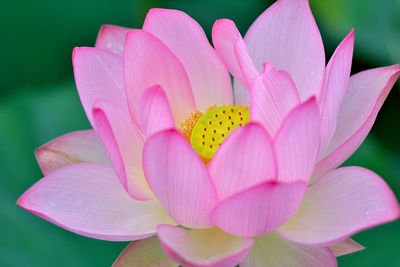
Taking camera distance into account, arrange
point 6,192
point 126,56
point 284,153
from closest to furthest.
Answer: point 284,153 → point 126,56 → point 6,192

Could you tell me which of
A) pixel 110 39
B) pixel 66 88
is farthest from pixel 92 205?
pixel 66 88

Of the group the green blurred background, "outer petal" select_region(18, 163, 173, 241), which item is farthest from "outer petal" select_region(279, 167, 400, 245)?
the green blurred background

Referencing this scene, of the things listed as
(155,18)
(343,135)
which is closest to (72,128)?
(155,18)

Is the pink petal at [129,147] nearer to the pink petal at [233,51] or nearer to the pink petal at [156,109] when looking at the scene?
the pink petal at [156,109]

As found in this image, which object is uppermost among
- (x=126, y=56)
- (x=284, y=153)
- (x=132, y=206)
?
(x=126, y=56)

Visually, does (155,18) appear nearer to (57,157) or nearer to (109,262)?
(57,157)

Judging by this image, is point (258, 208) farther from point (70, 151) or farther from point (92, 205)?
point (70, 151)

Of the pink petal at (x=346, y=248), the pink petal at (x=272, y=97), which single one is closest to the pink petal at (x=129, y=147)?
the pink petal at (x=272, y=97)

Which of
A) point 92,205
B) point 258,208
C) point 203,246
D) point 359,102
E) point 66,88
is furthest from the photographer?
point 66,88
